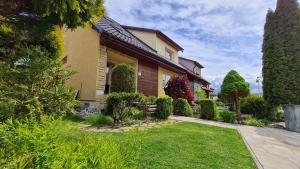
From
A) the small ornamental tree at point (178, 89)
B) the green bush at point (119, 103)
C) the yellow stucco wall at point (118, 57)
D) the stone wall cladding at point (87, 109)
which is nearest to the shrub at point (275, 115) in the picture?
the small ornamental tree at point (178, 89)

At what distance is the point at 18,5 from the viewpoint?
175 inches

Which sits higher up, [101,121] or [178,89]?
[178,89]

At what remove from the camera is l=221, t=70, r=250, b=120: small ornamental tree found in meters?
12.4

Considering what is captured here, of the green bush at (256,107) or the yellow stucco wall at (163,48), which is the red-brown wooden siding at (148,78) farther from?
the green bush at (256,107)

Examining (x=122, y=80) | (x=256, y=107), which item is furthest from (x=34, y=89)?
(x=256, y=107)

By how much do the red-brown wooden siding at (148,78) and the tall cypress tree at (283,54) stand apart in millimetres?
7305

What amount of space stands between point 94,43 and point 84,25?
6.12 metres

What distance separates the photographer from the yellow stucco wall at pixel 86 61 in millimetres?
10312

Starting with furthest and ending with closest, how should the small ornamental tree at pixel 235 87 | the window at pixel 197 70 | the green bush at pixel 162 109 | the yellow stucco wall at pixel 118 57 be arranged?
the window at pixel 197 70, the small ornamental tree at pixel 235 87, the yellow stucco wall at pixel 118 57, the green bush at pixel 162 109

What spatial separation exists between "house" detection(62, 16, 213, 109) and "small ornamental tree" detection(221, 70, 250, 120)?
472 centimetres

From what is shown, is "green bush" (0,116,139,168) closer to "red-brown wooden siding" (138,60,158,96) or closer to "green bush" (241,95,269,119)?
"red-brown wooden siding" (138,60,158,96)

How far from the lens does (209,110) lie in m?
12.2

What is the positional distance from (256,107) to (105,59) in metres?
11.1

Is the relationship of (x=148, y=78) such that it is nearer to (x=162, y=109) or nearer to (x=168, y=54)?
(x=162, y=109)
